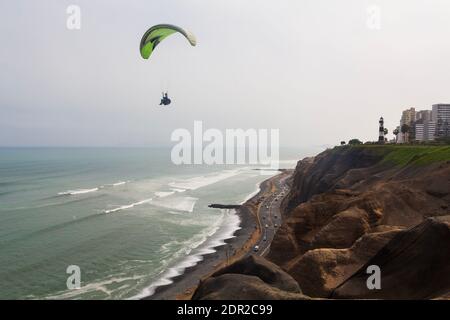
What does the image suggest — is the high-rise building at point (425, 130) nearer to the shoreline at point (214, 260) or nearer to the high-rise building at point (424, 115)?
the high-rise building at point (424, 115)

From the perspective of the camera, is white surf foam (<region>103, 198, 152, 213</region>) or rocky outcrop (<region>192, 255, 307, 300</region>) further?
white surf foam (<region>103, 198, 152, 213</region>)

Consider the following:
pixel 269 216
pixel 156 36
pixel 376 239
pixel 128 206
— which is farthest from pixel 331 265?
pixel 128 206

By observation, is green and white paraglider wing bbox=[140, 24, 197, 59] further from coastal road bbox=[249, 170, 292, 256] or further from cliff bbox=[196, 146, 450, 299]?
coastal road bbox=[249, 170, 292, 256]

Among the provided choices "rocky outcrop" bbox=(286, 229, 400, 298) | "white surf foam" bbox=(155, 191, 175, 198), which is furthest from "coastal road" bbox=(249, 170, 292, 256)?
"white surf foam" bbox=(155, 191, 175, 198)

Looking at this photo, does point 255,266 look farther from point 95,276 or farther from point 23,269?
point 23,269

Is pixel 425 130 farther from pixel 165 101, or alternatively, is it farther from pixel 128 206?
pixel 165 101

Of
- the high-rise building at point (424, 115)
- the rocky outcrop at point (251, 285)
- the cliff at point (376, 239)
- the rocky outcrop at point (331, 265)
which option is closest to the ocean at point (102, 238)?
the cliff at point (376, 239)
